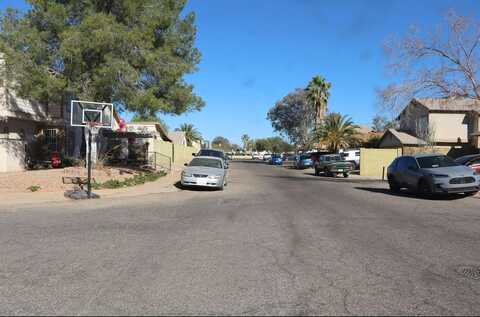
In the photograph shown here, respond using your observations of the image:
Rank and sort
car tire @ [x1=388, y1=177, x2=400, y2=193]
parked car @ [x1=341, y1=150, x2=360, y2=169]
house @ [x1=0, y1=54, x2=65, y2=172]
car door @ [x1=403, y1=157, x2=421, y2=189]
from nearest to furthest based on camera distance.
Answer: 1. car door @ [x1=403, y1=157, x2=421, y2=189]
2. car tire @ [x1=388, y1=177, x2=400, y2=193]
3. house @ [x1=0, y1=54, x2=65, y2=172]
4. parked car @ [x1=341, y1=150, x2=360, y2=169]

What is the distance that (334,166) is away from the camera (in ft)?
106

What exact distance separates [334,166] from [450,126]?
19.6 metres

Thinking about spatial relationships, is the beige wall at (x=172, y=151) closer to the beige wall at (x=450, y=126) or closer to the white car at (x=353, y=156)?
the white car at (x=353, y=156)

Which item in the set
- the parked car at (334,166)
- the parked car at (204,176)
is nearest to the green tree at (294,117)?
the parked car at (334,166)

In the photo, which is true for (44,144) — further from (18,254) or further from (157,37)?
(18,254)

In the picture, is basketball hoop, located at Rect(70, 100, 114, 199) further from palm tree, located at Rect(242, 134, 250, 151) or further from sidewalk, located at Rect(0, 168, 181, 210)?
palm tree, located at Rect(242, 134, 250, 151)

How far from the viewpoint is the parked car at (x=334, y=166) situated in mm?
32094

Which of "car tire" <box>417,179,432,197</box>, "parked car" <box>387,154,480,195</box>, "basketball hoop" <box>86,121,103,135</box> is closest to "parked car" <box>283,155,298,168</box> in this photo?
"parked car" <box>387,154,480,195</box>

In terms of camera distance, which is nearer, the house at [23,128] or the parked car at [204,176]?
the parked car at [204,176]

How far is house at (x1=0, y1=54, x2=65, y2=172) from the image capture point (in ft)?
74.6

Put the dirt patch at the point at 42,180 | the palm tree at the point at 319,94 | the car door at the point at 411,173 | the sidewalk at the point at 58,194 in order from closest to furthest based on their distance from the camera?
the sidewalk at the point at 58,194 < the car door at the point at 411,173 < the dirt patch at the point at 42,180 < the palm tree at the point at 319,94

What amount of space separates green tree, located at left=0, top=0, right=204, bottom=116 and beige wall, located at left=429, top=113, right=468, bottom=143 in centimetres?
3026

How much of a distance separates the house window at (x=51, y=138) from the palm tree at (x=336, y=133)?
3003 cm

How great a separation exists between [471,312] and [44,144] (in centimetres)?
2686
